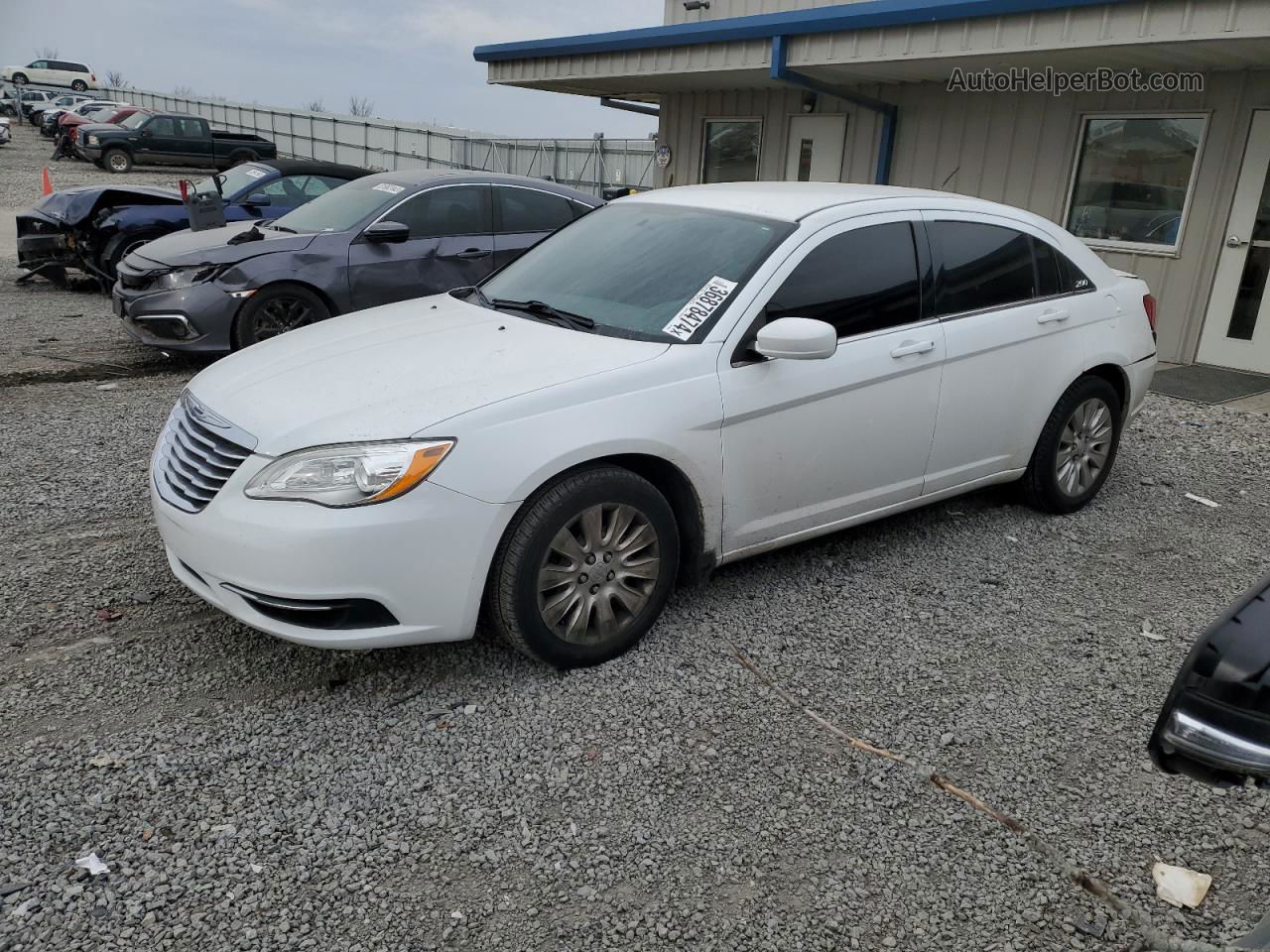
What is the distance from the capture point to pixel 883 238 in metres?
4.30

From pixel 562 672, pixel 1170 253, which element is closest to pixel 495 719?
pixel 562 672

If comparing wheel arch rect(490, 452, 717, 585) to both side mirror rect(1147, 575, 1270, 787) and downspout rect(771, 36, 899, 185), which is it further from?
downspout rect(771, 36, 899, 185)

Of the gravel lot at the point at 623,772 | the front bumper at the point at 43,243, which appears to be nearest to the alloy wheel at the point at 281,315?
the gravel lot at the point at 623,772

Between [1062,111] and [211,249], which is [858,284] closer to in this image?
[211,249]

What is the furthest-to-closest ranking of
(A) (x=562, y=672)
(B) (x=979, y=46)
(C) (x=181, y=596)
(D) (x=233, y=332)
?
(B) (x=979, y=46) → (D) (x=233, y=332) → (C) (x=181, y=596) → (A) (x=562, y=672)

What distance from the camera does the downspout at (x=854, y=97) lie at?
10.4 metres

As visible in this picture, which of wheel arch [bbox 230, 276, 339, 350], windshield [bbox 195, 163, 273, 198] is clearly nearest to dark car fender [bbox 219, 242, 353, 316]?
wheel arch [bbox 230, 276, 339, 350]

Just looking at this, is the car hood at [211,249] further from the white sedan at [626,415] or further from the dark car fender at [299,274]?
the white sedan at [626,415]

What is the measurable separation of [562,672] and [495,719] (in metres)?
0.35

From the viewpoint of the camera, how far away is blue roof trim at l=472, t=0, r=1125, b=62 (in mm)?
8461

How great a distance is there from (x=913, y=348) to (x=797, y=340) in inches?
34.9

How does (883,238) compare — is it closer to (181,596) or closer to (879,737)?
(879,737)

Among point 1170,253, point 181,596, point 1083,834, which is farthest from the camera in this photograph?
point 1170,253

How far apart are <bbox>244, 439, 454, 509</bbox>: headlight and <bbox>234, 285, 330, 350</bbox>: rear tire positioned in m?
4.83
